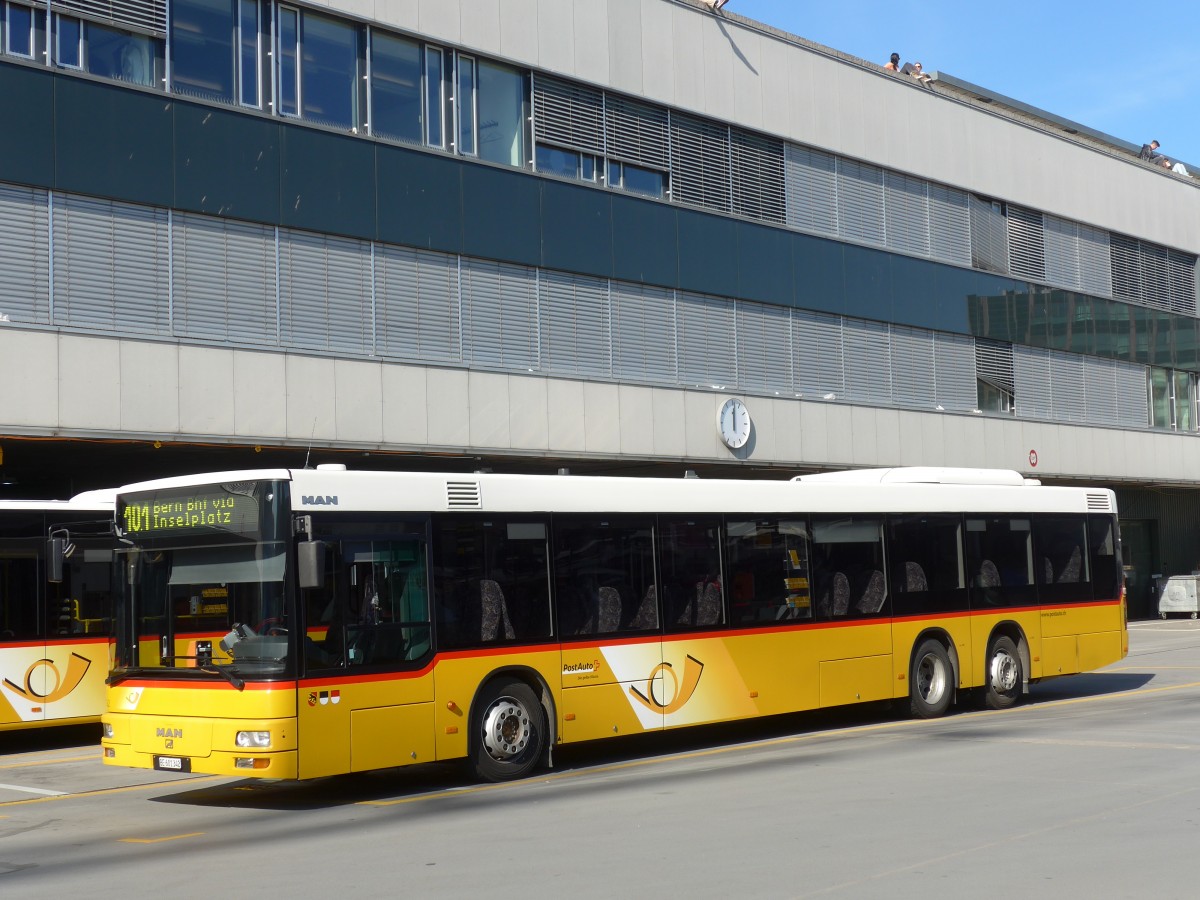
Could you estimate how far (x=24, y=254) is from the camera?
62.7ft

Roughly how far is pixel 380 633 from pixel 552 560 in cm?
212

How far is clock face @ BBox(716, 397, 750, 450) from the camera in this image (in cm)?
2784

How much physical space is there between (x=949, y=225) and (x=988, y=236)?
161 centimetres

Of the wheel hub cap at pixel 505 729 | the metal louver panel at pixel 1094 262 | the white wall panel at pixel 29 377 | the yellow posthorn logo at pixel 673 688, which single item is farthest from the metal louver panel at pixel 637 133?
the wheel hub cap at pixel 505 729

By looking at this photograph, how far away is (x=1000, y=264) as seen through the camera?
3516 cm

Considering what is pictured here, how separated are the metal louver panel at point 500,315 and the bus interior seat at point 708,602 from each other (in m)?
10.1

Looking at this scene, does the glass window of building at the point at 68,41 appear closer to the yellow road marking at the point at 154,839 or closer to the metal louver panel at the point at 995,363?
the yellow road marking at the point at 154,839

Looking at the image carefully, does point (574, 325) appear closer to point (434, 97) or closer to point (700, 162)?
point (434, 97)

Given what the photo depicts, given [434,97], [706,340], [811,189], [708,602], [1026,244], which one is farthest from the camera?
[1026,244]

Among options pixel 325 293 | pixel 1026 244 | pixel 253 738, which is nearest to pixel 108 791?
pixel 253 738

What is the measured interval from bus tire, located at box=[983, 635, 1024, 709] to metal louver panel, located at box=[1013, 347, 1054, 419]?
17975mm

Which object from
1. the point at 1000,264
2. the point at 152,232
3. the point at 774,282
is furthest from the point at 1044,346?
the point at 152,232

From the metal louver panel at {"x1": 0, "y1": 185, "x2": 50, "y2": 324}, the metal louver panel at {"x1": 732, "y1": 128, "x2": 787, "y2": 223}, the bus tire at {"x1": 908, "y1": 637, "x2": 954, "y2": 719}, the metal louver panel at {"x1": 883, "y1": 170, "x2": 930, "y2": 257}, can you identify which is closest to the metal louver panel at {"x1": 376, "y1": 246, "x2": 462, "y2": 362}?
the metal louver panel at {"x1": 0, "y1": 185, "x2": 50, "y2": 324}

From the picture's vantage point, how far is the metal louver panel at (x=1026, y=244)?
1404 inches
